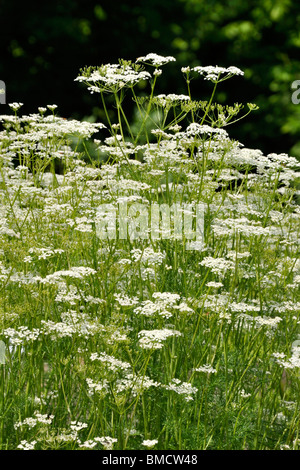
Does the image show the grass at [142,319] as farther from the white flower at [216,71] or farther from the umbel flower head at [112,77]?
the white flower at [216,71]

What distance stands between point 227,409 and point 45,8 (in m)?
8.98

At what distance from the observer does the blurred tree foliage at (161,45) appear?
33.3 ft

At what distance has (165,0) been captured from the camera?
10.6 m

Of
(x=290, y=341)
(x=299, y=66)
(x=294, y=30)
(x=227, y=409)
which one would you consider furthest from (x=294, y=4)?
(x=227, y=409)

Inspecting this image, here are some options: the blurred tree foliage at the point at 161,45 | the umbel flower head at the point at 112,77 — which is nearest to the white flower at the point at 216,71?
the umbel flower head at the point at 112,77

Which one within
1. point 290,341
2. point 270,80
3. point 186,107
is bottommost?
point 290,341

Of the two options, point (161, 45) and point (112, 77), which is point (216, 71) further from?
point (161, 45)

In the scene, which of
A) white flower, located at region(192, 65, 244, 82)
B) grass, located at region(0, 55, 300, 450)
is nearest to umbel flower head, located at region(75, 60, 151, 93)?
grass, located at region(0, 55, 300, 450)

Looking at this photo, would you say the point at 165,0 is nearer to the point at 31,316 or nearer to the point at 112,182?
the point at 112,182

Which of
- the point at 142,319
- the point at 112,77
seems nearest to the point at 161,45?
the point at 112,77

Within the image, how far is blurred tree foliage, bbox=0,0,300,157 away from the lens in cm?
1014

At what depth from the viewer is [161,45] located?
415 inches
